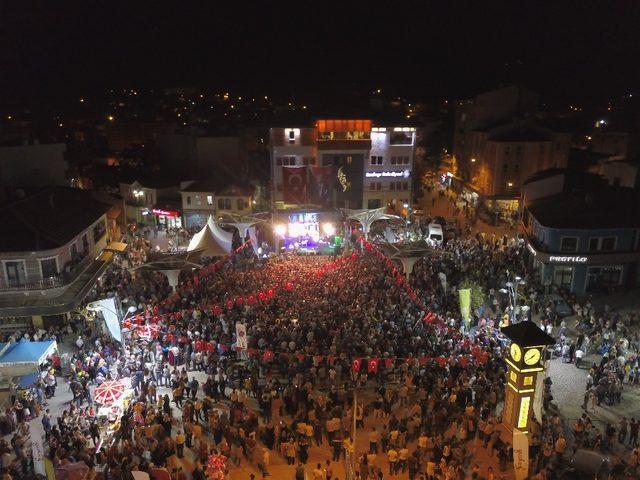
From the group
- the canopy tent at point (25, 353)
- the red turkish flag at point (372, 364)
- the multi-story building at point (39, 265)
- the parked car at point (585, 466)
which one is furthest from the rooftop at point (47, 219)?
the parked car at point (585, 466)

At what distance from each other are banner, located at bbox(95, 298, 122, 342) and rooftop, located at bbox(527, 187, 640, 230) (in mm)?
23624

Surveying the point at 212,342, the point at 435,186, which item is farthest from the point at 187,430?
the point at 435,186

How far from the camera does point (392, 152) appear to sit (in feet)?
157

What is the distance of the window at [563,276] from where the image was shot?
3047cm

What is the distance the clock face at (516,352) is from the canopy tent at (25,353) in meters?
16.6

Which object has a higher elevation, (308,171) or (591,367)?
(308,171)

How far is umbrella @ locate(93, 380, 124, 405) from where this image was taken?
1691cm

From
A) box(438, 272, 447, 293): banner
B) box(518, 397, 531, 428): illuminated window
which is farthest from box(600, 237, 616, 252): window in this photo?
box(518, 397, 531, 428): illuminated window

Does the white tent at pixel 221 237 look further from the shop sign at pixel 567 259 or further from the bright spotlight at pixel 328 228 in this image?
the shop sign at pixel 567 259

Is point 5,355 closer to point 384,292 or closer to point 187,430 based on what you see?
point 187,430

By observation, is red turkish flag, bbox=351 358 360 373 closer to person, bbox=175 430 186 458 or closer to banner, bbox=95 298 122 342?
person, bbox=175 430 186 458

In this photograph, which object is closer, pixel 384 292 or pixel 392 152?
pixel 384 292

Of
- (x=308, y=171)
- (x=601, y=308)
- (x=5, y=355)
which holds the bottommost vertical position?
(x=601, y=308)

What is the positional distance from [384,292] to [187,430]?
12.3m
